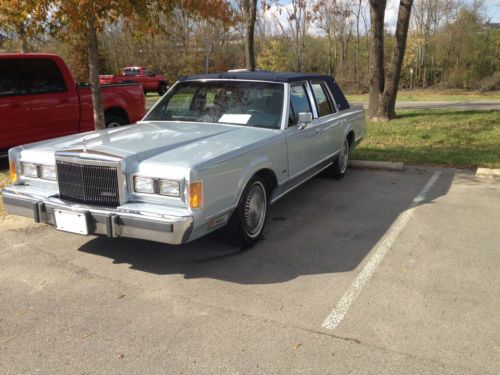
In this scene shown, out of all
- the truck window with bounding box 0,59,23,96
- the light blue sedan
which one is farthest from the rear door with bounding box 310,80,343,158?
the truck window with bounding box 0,59,23,96

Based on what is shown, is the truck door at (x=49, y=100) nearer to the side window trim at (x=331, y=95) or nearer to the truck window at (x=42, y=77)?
the truck window at (x=42, y=77)

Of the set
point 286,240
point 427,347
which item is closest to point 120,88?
point 286,240

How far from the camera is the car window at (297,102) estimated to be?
537 cm

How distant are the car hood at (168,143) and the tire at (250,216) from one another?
43 centimetres

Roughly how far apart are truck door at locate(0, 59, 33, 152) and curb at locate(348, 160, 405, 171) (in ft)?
18.2

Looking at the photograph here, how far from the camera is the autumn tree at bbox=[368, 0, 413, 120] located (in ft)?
43.5

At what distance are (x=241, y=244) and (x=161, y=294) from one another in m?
1.05

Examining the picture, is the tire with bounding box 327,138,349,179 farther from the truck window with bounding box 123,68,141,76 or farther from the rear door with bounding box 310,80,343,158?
the truck window with bounding box 123,68,141,76

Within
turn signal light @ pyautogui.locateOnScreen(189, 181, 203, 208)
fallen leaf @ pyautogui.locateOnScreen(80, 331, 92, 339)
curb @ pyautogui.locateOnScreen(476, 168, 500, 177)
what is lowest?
fallen leaf @ pyautogui.locateOnScreen(80, 331, 92, 339)

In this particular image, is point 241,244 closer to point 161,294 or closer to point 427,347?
point 161,294

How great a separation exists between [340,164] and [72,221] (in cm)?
446

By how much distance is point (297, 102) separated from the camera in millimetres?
5602

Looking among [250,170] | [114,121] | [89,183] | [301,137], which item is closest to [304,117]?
[301,137]

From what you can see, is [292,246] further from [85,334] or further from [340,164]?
[340,164]
